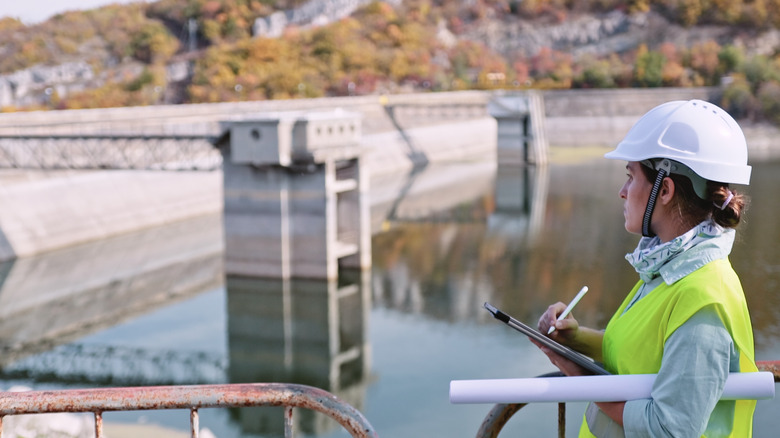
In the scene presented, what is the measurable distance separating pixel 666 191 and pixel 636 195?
3.5 inches

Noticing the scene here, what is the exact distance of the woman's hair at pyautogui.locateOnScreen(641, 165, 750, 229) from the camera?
2.37 metres

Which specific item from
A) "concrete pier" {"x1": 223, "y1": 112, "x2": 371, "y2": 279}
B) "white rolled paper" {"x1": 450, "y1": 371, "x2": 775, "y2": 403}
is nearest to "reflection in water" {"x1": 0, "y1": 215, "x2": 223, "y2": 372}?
"concrete pier" {"x1": 223, "y1": 112, "x2": 371, "y2": 279}

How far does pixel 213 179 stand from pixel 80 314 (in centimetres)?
1559

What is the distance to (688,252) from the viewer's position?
7.59 ft

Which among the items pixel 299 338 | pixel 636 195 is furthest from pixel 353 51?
pixel 636 195

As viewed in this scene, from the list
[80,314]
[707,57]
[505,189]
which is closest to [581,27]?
[707,57]

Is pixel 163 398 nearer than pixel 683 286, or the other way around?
pixel 683 286

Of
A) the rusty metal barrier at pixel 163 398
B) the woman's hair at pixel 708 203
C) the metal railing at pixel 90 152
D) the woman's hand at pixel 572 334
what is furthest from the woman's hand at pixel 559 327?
the metal railing at pixel 90 152

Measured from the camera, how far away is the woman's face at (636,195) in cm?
246

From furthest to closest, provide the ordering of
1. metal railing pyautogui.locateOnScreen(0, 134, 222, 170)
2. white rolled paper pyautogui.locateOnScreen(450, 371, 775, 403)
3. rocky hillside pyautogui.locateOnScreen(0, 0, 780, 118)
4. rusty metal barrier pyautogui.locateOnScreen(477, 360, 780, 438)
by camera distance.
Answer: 1. rocky hillside pyautogui.locateOnScreen(0, 0, 780, 118)
2. metal railing pyautogui.locateOnScreen(0, 134, 222, 170)
3. rusty metal barrier pyautogui.locateOnScreen(477, 360, 780, 438)
4. white rolled paper pyautogui.locateOnScreen(450, 371, 775, 403)

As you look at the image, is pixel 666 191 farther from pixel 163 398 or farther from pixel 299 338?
pixel 299 338

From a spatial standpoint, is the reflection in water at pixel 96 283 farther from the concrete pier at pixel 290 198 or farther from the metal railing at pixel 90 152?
the metal railing at pixel 90 152

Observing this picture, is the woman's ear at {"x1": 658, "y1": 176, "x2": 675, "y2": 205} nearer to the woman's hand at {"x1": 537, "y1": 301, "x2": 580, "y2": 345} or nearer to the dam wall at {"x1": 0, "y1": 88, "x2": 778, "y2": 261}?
the woman's hand at {"x1": 537, "y1": 301, "x2": 580, "y2": 345}

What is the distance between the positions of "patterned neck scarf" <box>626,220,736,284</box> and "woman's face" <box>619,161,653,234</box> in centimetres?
10
